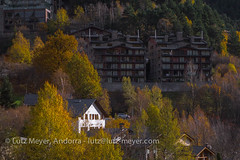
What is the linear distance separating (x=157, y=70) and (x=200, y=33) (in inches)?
792

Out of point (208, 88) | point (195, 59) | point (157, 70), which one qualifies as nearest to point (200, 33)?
point (195, 59)

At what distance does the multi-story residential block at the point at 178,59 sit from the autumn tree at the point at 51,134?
59024 millimetres

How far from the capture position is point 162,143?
41.4 metres

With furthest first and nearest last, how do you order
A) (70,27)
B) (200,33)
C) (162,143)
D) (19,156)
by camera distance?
(70,27) < (200,33) < (162,143) < (19,156)

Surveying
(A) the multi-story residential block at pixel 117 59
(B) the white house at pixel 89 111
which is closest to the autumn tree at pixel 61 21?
(A) the multi-story residential block at pixel 117 59

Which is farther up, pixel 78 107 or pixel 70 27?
pixel 70 27

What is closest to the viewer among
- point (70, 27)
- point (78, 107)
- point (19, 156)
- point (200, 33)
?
point (19, 156)

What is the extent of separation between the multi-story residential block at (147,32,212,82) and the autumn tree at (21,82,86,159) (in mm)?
59024

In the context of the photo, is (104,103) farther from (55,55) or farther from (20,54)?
(20,54)

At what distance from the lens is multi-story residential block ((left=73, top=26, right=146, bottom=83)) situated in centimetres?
9175

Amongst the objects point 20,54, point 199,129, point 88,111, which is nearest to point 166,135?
point 88,111

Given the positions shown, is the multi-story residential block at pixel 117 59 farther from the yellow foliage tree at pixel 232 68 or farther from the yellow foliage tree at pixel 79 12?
the yellow foliage tree at pixel 79 12

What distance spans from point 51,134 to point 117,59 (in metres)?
59.9

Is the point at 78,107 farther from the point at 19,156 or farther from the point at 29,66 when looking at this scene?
the point at 29,66
